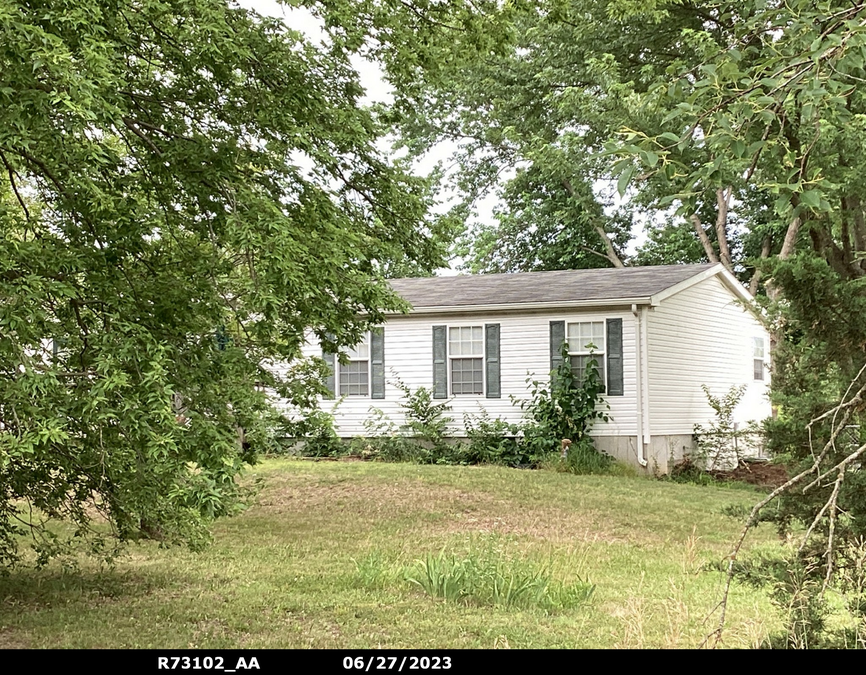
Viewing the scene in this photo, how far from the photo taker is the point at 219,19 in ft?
20.0

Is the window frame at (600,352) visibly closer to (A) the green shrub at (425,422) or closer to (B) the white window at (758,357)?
(A) the green shrub at (425,422)

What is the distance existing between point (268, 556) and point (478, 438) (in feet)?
28.4

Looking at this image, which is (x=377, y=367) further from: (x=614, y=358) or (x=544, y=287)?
(x=614, y=358)

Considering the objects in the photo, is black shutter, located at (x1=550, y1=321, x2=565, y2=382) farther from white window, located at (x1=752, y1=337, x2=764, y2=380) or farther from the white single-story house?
white window, located at (x1=752, y1=337, x2=764, y2=380)

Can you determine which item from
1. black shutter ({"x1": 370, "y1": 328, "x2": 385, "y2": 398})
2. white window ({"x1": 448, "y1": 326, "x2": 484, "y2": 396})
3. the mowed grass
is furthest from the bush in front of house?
the mowed grass

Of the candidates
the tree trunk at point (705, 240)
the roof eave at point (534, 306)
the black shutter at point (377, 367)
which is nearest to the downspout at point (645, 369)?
the roof eave at point (534, 306)

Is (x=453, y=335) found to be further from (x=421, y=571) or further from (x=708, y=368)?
(x=421, y=571)

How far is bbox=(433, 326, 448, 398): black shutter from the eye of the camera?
18.8m

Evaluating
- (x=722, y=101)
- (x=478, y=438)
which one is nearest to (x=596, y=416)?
(x=478, y=438)

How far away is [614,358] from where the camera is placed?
17.5m

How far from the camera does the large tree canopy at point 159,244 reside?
5137mm

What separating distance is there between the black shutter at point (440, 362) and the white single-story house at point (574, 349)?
20 millimetres

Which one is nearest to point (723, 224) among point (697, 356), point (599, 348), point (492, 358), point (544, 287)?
point (697, 356)

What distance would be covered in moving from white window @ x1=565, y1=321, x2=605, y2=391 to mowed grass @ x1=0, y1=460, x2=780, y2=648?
352cm
